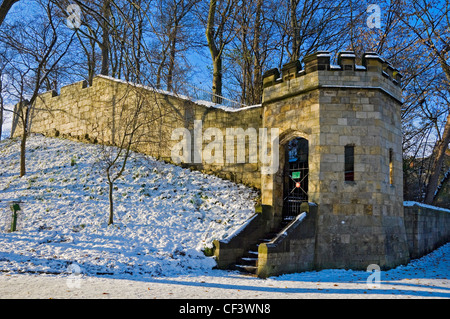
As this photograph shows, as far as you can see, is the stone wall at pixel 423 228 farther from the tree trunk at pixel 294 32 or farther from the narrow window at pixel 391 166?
the tree trunk at pixel 294 32

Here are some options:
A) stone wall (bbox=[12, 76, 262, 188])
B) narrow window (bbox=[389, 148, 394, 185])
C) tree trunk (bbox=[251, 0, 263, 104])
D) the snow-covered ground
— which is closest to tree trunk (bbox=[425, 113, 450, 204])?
the snow-covered ground

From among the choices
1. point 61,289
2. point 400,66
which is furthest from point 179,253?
point 400,66

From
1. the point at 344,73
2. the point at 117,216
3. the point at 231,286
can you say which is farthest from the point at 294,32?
the point at 231,286

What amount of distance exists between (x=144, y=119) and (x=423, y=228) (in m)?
10.1

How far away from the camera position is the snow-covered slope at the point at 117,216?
25.2ft

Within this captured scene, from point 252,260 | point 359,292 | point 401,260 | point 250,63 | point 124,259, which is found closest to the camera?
point 359,292

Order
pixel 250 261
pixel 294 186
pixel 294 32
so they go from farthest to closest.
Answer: pixel 294 32, pixel 294 186, pixel 250 261

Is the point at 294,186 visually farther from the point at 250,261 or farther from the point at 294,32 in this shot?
the point at 294,32

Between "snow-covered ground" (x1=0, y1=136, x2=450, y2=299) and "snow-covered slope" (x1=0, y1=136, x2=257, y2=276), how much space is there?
0.03m

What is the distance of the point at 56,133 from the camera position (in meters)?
19.0

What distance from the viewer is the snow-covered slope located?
25.2ft

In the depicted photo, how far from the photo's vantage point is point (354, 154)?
8898 mm

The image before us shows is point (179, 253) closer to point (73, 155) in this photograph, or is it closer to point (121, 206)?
point (121, 206)
